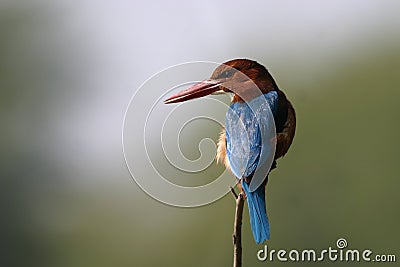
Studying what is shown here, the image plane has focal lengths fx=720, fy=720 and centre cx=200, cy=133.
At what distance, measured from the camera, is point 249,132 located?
101 cm

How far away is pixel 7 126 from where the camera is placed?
3.40 meters

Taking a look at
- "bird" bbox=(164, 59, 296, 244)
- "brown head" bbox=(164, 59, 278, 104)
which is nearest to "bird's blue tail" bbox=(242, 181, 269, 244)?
"bird" bbox=(164, 59, 296, 244)

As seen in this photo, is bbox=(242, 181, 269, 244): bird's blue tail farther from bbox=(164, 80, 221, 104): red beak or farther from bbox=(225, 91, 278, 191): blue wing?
bbox=(164, 80, 221, 104): red beak

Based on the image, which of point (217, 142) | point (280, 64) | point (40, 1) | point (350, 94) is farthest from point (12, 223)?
point (217, 142)

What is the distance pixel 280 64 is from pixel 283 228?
67 cm

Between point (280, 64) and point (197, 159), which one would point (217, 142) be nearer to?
point (197, 159)

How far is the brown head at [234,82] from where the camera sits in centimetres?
98

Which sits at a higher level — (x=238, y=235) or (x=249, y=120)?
(x=249, y=120)

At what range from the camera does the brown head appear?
38.6 inches

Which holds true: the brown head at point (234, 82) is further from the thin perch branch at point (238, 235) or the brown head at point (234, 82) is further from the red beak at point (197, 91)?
the thin perch branch at point (238, 235)

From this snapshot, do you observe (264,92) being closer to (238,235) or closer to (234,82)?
(234,82)

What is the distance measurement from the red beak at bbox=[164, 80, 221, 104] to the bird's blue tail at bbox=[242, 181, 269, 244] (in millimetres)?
142

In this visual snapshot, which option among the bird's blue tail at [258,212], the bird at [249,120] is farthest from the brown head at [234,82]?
the bird's blue tail at [258,212]

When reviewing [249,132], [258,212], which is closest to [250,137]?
[249,132]
